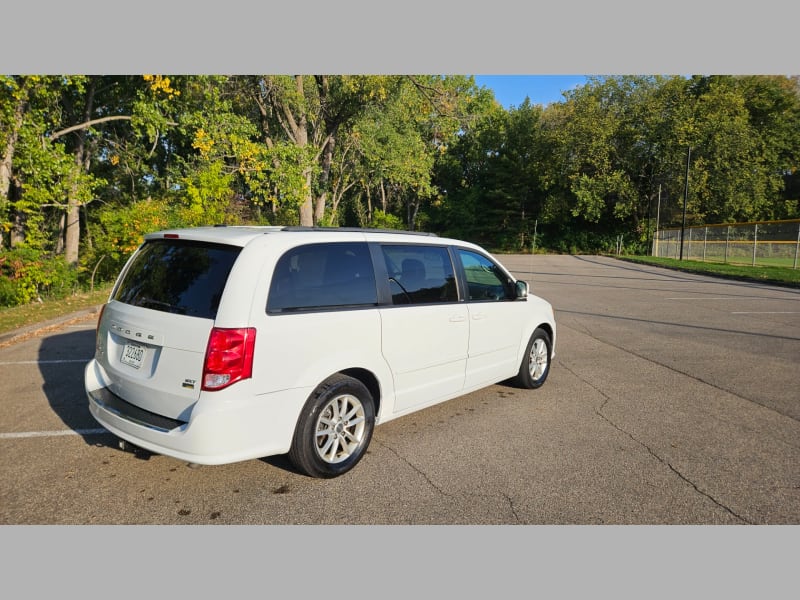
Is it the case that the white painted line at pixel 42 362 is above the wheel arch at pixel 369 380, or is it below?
below

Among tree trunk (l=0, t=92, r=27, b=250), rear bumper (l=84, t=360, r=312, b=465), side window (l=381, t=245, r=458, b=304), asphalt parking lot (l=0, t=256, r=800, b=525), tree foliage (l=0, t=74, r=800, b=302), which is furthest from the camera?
tree foliage (l=0, t=74, r=800, b=302)

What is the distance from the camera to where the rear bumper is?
320 centimetres

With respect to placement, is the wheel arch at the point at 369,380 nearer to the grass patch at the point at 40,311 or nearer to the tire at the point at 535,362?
the tire at the point at 535,362

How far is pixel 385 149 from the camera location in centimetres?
2895

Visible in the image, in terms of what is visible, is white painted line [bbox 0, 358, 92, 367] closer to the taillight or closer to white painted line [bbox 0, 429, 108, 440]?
white painted line [bbox 0, 429, 108, 440]

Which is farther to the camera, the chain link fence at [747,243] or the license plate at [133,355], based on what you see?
the chain link fence at [747,243]

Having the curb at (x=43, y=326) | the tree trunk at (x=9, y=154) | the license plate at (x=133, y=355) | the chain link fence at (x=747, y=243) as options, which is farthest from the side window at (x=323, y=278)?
the chain link fence at (x=747, y=243)

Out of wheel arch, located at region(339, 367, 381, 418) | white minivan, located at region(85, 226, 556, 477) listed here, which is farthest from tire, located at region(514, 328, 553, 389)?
wheel arch, located at region(339, 367, 381, 418)

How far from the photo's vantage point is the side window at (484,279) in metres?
5.16

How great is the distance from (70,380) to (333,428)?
4130 mm

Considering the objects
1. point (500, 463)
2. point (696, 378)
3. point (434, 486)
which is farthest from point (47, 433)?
point (696, 378)

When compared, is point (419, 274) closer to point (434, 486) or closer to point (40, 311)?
point (434, 486)

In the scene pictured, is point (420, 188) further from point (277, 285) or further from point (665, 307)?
point (277, 285)

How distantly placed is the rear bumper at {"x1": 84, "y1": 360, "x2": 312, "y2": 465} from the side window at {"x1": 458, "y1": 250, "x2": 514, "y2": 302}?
2.24 metres
